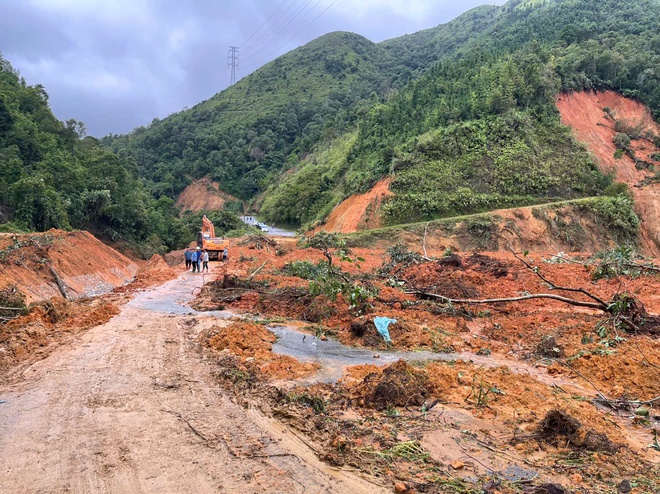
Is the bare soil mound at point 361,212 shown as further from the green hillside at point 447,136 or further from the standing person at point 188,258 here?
the standing person at point 188,258

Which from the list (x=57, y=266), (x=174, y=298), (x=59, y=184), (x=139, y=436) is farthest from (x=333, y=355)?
(x=59, y=184)

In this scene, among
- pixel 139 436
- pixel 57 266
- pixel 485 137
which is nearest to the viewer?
pixel 139 436

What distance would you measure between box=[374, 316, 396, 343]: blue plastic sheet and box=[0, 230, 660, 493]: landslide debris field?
198 millimetres

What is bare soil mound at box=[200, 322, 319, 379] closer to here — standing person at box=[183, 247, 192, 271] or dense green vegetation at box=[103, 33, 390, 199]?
standing person at box=[183, 247, 192, 271]

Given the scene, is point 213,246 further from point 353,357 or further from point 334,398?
point 334,398

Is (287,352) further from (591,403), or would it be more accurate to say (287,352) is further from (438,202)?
(438,202)

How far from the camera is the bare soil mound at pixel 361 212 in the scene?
105ft

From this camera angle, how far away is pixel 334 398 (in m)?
5.94

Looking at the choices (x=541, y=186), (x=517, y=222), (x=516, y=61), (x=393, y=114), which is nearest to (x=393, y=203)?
(x=517, y=222)

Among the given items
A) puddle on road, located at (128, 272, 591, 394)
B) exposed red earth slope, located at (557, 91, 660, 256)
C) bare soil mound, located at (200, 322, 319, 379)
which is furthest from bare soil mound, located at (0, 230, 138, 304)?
exposed red earth slope, located at (557, 91, 660, 256)

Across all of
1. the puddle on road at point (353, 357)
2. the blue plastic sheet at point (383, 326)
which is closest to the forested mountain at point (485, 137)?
the blue plastic sheet at point (383, 326)

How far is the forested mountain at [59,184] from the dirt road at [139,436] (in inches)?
750

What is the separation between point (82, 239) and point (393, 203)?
64.8 feet

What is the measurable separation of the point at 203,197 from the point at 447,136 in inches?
1690
